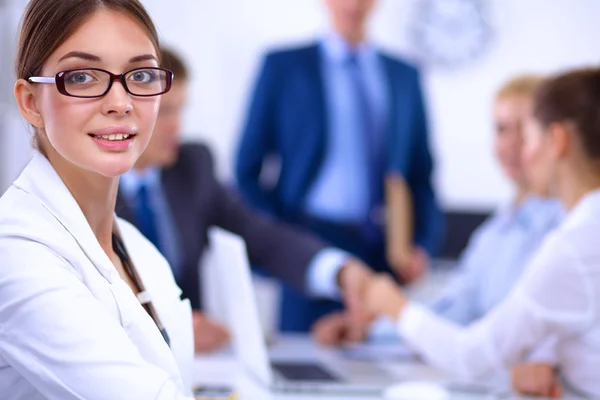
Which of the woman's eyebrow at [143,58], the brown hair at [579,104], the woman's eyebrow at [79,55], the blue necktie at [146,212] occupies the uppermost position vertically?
the brown hair at [579,104]

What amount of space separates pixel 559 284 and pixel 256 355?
713 millimetres

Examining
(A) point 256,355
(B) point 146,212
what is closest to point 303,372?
(A) point 256,355

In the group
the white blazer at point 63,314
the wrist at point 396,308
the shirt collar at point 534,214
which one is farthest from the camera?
the shirt collar at point 534,214

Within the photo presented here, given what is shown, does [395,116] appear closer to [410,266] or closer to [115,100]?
[410,266]

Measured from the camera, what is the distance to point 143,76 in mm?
944

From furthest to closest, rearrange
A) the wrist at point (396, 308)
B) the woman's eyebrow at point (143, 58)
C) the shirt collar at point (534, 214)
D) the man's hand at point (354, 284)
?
the shirt collar at point (534, 214)
the man's hand at point (354, 284)
the wrist at point (396, 308)
the woman's eyebrow at point (143, 58)

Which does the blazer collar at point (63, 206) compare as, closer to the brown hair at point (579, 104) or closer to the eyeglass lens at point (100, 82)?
the eyeglass lens at point (100, 82)

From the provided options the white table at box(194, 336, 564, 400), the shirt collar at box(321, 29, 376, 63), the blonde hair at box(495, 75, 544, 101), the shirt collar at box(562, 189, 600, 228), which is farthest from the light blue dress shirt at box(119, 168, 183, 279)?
the blonde hair at box(495, 75, 544, 101)

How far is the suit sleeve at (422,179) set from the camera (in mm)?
3262

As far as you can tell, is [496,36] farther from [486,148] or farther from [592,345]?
[592,345]

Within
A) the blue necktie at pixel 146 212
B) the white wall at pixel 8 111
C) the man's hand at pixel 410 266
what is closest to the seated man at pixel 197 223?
the blue necktie at pixel 146 212

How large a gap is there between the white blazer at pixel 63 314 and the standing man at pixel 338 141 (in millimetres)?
2119

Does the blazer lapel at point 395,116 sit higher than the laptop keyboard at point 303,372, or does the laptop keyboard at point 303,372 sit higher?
the blazer lapel at point 395,116

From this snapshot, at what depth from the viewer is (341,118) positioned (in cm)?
318
